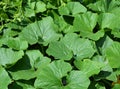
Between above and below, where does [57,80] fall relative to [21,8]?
below

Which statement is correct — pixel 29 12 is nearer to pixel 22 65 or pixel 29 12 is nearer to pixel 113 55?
pixel 22 65

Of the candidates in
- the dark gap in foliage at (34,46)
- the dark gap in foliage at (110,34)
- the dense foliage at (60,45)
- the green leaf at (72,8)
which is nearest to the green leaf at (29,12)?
the dense foliage at (60,45)

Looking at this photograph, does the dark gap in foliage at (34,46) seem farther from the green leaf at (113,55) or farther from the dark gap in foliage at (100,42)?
the green leaf at (113,55)

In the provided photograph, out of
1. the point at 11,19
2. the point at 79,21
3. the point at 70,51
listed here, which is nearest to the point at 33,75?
the point at 70,51

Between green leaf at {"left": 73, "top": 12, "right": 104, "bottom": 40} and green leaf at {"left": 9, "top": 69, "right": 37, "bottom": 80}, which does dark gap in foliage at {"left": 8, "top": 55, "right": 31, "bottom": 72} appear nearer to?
green leaf at {"left": 9, "top": 69, "right": 37, "bottom": 80}

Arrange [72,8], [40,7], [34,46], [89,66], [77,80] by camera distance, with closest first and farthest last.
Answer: [77,80] → [89,66] → [34,46] → [72,8] → [40,7]

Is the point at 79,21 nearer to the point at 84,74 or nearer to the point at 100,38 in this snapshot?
the point at 100,38

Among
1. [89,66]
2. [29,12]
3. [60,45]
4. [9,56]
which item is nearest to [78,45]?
[60,45]
